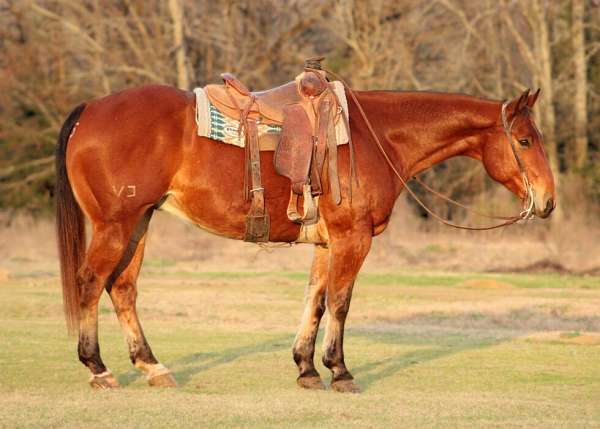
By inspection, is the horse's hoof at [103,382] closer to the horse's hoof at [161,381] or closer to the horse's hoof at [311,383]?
the horse's hoof at [161,381]

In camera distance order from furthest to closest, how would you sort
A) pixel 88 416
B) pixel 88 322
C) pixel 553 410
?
pixel 88 322
pixel 553 410
pixel 88 416

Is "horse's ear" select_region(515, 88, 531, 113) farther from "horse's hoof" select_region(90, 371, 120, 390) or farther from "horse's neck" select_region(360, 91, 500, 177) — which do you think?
"horse's hoof" select_region(90, 371, 120, 390)

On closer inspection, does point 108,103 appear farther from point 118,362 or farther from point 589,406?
point 589,406

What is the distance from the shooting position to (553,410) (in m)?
8.30

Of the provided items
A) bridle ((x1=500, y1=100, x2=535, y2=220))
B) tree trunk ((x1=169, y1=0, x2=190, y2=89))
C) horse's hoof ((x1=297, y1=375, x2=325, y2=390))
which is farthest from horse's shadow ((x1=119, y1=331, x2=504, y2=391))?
tree trunk ((x1=169, y1=0, x2=190, y2=89))

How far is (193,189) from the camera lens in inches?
358

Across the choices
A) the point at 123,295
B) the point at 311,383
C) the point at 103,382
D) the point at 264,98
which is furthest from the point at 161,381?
the point at 264,98

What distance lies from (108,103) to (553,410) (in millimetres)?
4198

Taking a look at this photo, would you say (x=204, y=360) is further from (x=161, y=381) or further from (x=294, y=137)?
(x=294, y=137)

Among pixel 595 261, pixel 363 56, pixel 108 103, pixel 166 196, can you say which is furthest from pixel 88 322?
pixel 363 56

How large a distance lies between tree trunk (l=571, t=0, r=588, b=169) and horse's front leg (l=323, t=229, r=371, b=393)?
24.2 m

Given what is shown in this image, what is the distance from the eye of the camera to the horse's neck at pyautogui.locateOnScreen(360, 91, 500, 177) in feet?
31.4

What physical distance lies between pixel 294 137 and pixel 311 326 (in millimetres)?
1557

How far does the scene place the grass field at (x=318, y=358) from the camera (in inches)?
311
